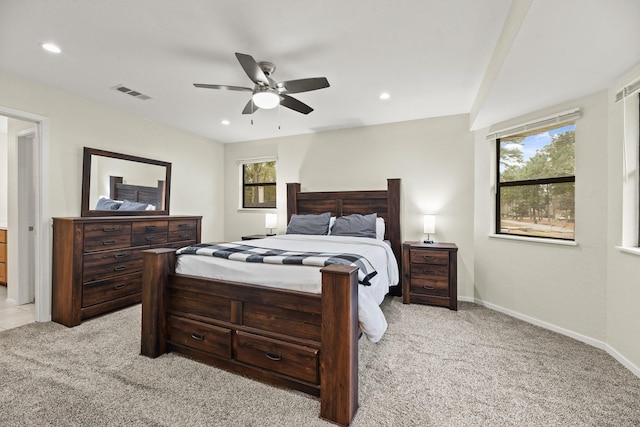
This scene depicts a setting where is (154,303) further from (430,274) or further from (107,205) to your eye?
(430,274)

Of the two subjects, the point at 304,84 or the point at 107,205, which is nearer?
the point at 304,84

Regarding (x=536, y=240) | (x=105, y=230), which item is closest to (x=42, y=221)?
(x=105, y=230)

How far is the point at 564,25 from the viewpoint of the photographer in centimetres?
162

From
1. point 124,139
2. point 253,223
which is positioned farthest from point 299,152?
point 124,139

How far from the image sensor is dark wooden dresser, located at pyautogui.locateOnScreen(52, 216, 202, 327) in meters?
2.88

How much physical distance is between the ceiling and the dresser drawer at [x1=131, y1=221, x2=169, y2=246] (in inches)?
62.2

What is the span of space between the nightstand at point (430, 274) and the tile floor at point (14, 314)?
433 cm

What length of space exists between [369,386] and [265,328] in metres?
0.82

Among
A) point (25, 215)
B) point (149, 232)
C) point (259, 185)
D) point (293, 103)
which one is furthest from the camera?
point (259, 185)

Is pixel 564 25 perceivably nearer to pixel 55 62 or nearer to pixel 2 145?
pixel 55 62

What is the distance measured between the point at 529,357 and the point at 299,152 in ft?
13.1

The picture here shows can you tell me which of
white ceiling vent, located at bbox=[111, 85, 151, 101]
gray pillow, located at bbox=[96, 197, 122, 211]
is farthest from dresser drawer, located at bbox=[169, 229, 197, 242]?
white ceiling vent, located at bbox=[111, 85, 151, 101]

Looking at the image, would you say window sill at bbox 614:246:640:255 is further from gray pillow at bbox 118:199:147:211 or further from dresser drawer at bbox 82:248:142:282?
gray pillow at bbox 118:199:147:211

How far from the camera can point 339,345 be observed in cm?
156
